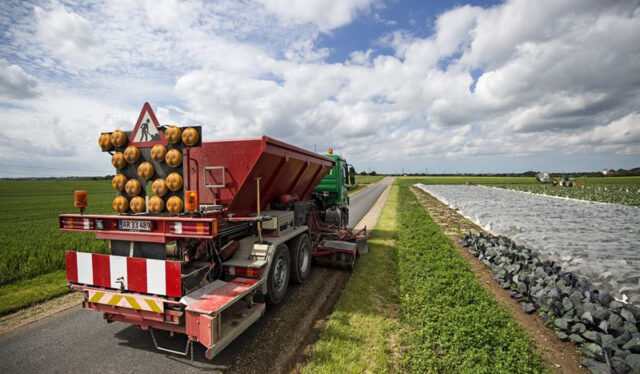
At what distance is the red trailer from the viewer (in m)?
3.71

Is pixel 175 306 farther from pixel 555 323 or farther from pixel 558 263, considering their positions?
pixel 558 263

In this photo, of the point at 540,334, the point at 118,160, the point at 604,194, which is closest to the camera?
the point at 540,334

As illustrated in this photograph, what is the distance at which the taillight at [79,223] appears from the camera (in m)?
4.29

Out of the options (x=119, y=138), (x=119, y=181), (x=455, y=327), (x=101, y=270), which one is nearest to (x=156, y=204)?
(x=119, y=181)

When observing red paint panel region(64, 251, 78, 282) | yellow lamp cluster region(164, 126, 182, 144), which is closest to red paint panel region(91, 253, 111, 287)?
red paint panel region(64, 251, 78, 282)

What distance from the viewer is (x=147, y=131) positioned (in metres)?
4.56

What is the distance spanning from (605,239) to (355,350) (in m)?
8.54

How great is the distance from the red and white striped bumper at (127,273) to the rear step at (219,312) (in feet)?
1.11

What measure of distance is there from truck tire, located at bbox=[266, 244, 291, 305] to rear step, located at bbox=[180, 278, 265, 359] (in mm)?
585

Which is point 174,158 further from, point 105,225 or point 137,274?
point 137,274

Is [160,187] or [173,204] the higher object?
[160,187]

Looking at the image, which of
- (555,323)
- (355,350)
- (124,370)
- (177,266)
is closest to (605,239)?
(555,323)

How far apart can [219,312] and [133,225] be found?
1.86 metres

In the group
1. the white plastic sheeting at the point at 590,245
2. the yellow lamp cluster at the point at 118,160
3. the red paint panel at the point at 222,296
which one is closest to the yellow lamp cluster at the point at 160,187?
the yellow lamp cluster at the point at 118,160
